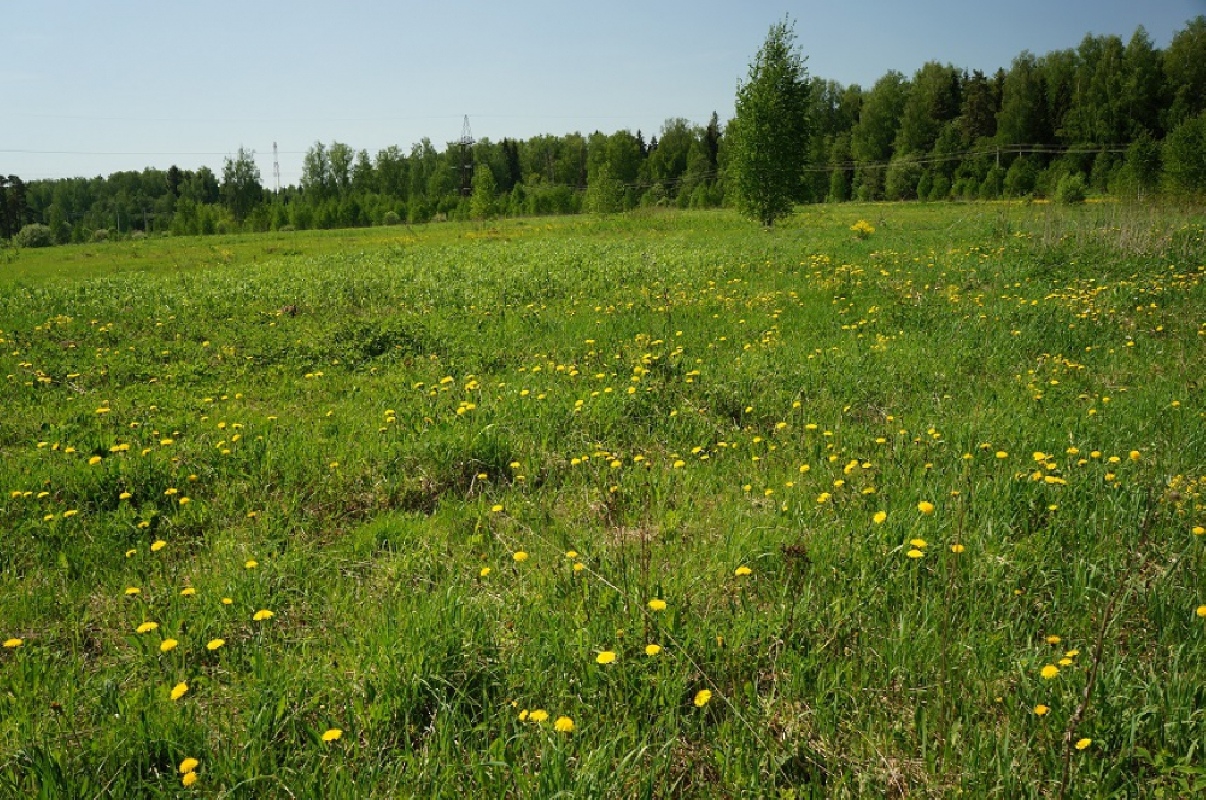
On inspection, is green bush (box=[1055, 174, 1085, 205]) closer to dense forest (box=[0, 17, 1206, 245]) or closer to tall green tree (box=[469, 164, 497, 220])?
dense forest (box=[0, 17, 1206, 245])

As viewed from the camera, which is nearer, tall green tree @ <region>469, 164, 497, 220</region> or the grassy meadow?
the grassy meadow

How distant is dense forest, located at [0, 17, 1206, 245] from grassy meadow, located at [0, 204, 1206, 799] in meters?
38.6

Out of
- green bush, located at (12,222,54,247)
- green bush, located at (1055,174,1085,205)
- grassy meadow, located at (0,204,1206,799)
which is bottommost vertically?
grassy meadow, located at (0,204,1206,799)

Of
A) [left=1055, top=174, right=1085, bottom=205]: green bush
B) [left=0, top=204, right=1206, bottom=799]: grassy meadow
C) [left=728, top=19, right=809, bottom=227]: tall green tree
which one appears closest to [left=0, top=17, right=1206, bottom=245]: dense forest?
[left=1055, top=174, right=1085, bottom=205]: green bush

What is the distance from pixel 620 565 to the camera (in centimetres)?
357

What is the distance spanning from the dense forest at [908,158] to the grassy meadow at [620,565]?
3857cm

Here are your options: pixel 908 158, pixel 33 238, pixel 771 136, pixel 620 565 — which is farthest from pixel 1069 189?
pixel 33 238

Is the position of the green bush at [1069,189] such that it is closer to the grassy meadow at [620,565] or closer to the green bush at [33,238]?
the grassy meadow at [620,565]

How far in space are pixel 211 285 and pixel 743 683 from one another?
1701cm

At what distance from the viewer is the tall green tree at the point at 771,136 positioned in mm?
29859

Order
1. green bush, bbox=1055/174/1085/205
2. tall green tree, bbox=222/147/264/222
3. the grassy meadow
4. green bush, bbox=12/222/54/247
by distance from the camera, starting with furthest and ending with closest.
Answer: tall green tree, bbox=222/147/264/222 → green bush, bbox=12/222/54/247 → green bush, bbox=1055/174/1085/205 → the grassy meadow

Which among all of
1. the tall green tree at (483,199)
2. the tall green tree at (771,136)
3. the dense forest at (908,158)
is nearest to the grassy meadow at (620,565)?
the tall green tree at (771,136)

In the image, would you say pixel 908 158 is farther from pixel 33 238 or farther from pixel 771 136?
pixel 33 238

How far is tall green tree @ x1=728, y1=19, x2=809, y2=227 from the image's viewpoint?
29859 mm
